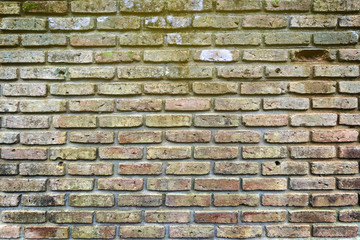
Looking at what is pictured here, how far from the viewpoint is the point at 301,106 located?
1536 millimetres

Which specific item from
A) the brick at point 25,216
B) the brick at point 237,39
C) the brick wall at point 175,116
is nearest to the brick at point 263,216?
the brick wall at point 175,116

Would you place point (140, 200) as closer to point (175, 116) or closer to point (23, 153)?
point (175, 116)

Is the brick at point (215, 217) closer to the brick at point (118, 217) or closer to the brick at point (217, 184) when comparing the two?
the brick at point (217, 184)

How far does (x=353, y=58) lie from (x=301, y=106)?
18.5 inches

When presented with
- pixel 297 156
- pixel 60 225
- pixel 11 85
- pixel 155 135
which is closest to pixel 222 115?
pixel 155 135

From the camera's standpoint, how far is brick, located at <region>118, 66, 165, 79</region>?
1.53m

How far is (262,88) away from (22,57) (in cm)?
160

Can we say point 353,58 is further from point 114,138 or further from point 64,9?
point 64,9

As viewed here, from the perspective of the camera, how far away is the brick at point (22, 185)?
1.53 metres

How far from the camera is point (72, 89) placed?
60.4 inches

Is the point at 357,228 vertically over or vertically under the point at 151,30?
under

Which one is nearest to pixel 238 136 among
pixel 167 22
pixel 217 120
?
pixel 217 120

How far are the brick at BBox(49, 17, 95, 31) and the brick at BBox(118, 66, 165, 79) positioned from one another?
0.36 meters

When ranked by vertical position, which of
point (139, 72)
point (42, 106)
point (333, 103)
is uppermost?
point (139, 72)
